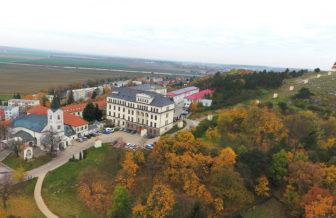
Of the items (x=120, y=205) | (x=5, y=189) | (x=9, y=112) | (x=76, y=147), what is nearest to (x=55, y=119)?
(x=76, y=147)

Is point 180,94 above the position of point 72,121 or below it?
above

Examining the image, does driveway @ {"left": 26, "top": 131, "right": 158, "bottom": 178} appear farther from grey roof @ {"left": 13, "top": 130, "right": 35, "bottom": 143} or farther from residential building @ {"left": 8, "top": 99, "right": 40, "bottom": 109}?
residential building @ {"left": 8, "top": 99, "right": 40, "bottom": 109}

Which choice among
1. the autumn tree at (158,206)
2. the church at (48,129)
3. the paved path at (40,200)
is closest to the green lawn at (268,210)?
the autumn tree at (158,206)

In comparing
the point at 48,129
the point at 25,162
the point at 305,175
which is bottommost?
the point at 25,162

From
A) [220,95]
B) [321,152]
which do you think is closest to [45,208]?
[321,152]

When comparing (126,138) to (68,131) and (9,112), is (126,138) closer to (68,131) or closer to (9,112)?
(68,131)

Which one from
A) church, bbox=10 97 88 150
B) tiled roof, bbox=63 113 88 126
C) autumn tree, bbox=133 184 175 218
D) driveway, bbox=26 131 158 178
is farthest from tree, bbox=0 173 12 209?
tiled roof, bbox=63 113 88 126

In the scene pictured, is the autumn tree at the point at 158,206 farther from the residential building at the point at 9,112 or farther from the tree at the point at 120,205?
the residential building at the point at 9,112
